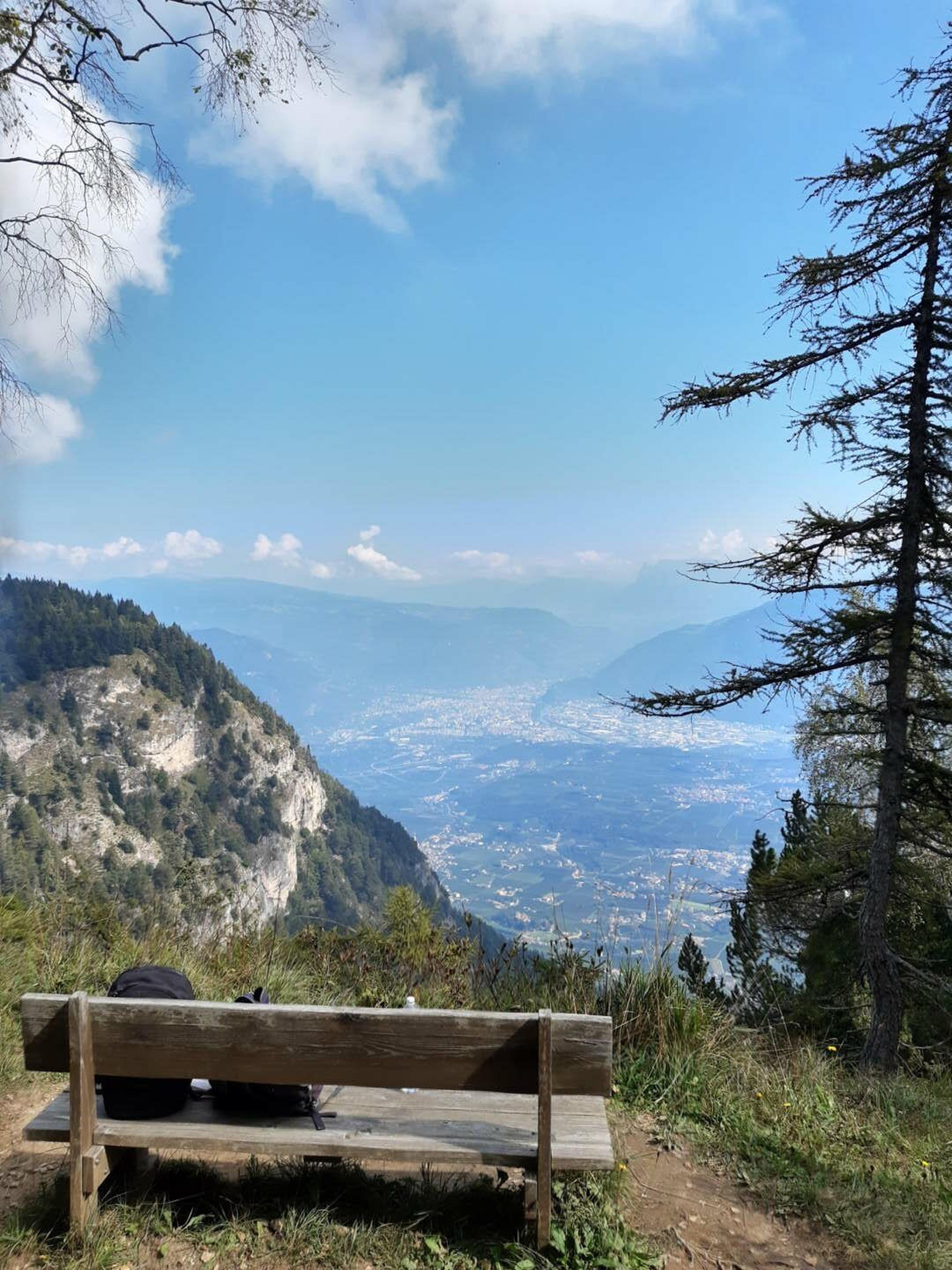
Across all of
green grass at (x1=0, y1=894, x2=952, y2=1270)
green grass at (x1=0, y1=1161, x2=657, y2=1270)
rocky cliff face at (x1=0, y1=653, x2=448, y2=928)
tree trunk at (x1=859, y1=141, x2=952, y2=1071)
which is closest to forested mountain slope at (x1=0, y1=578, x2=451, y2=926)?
rocky cliff face at (x1=0, y1=653, x2=448, y2=928)

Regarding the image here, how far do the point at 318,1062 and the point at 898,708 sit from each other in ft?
21.7

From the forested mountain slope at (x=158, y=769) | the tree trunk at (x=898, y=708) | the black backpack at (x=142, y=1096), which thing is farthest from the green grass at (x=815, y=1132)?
the forested mountain slope at (x=158, y=769)

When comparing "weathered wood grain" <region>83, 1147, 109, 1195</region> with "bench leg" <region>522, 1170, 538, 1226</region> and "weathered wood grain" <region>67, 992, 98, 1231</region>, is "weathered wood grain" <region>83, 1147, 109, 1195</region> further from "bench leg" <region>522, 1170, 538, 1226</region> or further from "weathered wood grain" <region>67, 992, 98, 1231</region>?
"bench leg" <region>522, 1170, 538, 1226</region>

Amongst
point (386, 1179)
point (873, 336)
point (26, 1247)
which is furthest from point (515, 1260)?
point (873, 336)

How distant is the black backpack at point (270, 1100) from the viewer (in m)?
2.61

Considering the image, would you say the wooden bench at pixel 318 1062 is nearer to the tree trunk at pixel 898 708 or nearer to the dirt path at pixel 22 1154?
the dirt path at pixel 22 1154

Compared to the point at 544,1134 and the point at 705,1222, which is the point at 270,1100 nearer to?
the point at 544,1134

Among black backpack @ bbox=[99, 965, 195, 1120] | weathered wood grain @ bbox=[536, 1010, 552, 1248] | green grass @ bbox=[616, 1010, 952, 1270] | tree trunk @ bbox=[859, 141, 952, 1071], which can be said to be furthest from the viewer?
tree trunk @ bbox=[859, 141, 952, 1071]

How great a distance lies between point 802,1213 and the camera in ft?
9.37

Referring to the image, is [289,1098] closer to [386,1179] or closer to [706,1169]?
[386,1179]

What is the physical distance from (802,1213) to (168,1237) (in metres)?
2.23

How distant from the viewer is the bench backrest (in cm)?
237

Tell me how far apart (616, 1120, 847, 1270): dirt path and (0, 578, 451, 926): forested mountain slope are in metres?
59.0

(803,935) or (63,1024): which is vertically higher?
(63,1024)
